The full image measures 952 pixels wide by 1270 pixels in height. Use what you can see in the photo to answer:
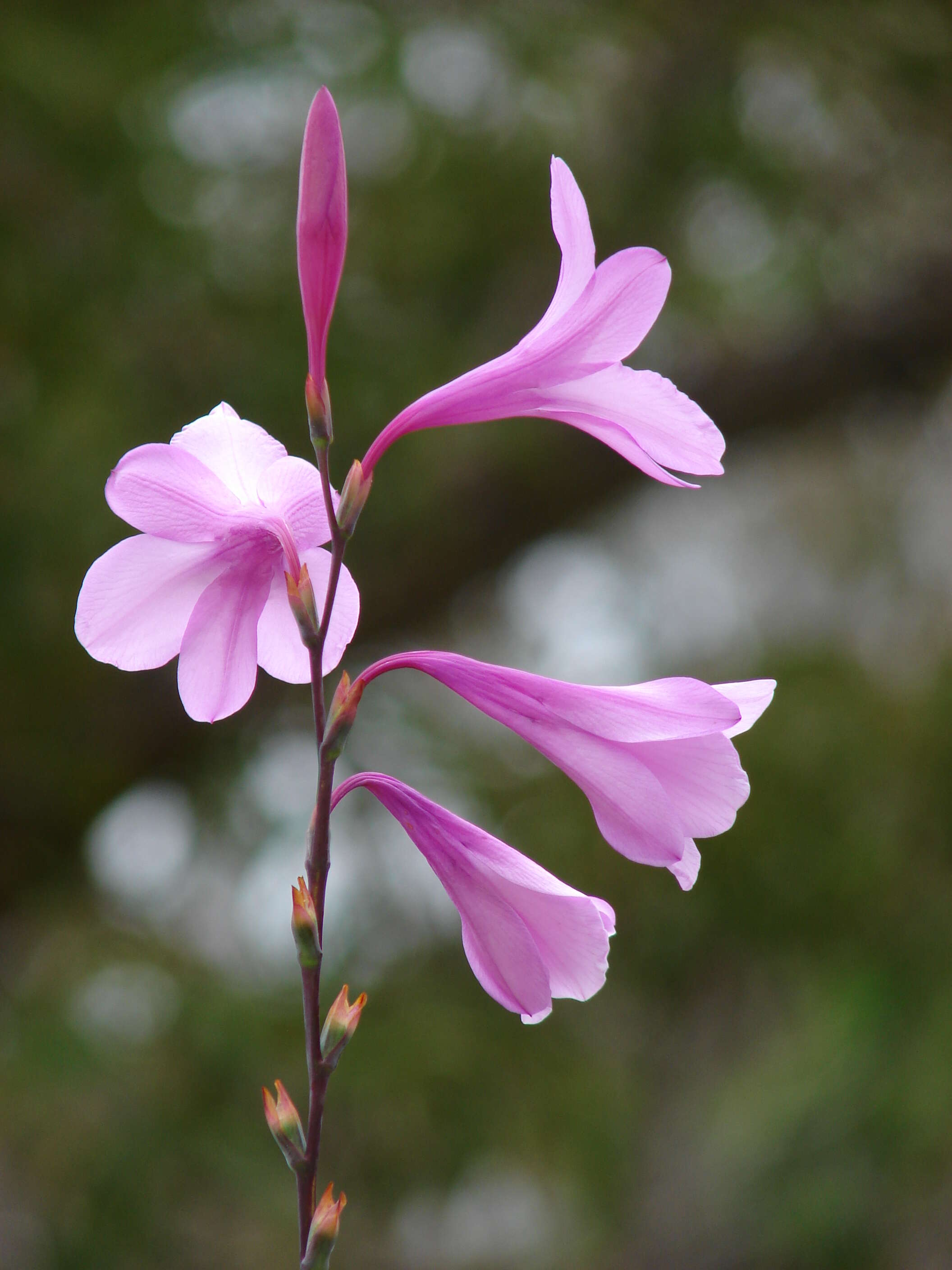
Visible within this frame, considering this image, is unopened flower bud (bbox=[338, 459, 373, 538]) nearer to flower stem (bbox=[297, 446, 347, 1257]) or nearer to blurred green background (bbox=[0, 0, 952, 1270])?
flower stem (bbox=[297, 446, 347, 1257])

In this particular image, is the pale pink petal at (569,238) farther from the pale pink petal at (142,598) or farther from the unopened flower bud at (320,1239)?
the unopened flower bud at (320,1239)

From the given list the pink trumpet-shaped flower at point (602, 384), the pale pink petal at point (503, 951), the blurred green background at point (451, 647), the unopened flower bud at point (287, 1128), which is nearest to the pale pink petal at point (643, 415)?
the pink trumpet-shaped flower at point (602, 384)

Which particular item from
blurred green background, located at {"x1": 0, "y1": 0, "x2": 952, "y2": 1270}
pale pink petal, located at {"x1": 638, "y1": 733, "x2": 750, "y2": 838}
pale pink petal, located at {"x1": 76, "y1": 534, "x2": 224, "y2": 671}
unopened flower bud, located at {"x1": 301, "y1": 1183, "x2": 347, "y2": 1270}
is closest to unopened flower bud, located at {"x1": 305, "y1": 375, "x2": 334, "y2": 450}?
pale pink petal, located at {"x1": 76, "y1": 534, "x2": 224, "y2": 671}

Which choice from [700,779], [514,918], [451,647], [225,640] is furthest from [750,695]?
[451,647]

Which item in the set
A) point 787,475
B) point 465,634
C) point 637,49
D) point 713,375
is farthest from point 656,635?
point 637,49

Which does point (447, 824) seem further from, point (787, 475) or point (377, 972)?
point (787, 475)

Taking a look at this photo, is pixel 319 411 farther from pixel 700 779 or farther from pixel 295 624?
pixel 700 779
